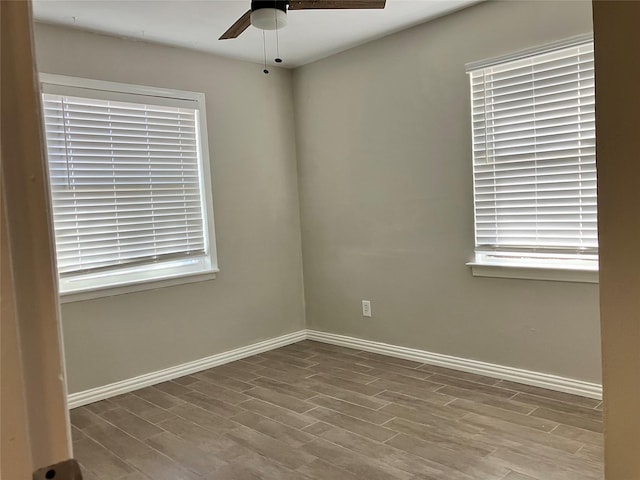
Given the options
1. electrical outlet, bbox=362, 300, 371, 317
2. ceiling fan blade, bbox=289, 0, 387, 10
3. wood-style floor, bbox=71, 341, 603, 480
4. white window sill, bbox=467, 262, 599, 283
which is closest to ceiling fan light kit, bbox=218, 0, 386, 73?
ceiling fan blade, bbox=289, 0, 387, 10

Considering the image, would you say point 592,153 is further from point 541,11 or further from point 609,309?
point 609,309

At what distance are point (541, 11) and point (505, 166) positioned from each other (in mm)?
911

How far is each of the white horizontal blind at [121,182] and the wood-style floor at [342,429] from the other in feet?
3.25

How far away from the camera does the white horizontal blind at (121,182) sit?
3.24m

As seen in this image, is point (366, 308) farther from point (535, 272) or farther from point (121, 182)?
point (121, 182)

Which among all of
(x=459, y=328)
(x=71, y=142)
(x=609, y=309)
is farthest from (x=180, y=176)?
(x=609, y=309)

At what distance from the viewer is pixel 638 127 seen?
0.61 meters

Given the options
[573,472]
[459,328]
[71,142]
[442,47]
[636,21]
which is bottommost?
[573,472]

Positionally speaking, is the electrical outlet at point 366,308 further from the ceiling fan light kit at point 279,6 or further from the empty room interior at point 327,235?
the ceiling fan light kit at point 279,6

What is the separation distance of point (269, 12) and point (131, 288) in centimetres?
210

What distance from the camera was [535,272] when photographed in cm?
310

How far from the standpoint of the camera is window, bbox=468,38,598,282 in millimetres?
2865

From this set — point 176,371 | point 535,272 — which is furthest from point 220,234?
point 535,272

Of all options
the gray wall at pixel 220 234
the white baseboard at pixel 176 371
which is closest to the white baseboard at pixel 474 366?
the white baseboard at pixel 176 371
